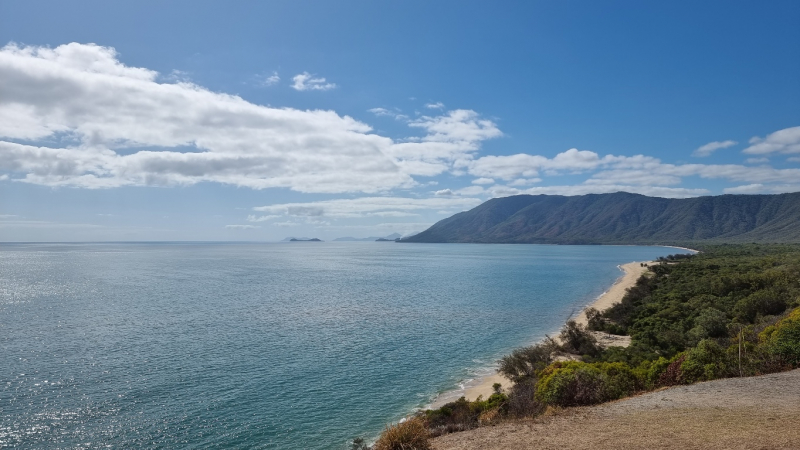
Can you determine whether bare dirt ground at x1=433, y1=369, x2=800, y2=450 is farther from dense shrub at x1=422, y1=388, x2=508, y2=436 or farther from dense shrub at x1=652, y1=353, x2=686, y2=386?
dense shrub at x1=422, y1=388, x2=508, y2=436

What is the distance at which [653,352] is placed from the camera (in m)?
31.4

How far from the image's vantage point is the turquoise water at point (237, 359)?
76.2 ft

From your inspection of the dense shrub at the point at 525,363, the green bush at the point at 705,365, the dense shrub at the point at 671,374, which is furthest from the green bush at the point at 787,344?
the dense shrub at the point at 525,363

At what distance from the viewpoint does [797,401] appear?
1429 cm

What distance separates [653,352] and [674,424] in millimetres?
20918

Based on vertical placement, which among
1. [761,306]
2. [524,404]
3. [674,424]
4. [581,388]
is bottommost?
[524,404]

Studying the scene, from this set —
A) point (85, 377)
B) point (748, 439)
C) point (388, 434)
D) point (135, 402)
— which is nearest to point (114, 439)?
point (135, 402)

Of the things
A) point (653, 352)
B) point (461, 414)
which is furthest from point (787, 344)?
point (461, 414)

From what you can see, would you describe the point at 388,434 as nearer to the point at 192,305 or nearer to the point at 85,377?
the point at 85,377

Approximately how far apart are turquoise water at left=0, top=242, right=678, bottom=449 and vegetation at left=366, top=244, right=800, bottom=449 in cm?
520

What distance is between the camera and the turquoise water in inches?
914

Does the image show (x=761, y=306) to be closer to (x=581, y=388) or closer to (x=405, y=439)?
(x=581, y=388)

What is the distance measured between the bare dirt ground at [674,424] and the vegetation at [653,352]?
1.58 m

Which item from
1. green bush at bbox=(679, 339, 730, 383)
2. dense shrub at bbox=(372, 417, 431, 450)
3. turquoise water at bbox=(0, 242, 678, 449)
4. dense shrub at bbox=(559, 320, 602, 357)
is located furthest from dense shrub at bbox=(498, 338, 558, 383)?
dense shrub at bbox=(372, 417, 431, 450)
